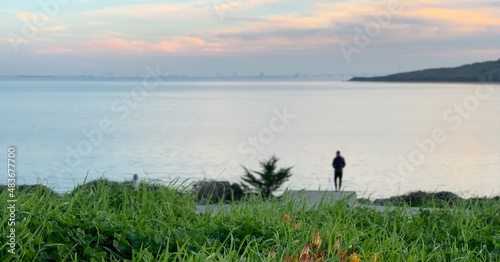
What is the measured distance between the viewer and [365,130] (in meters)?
86.5

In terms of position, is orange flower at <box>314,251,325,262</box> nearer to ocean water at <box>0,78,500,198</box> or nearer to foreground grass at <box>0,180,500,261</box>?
foreground grass at <box>0,180,500,261</box>

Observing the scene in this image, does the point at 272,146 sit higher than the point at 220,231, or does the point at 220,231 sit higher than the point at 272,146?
the point at 272,146

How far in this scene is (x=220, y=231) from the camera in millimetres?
6703

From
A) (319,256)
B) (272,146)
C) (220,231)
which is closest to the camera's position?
(319,256)

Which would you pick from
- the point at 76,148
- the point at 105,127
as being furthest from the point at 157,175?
the point at 105,127

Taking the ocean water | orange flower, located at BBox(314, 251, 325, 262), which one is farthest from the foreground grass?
the ocean water

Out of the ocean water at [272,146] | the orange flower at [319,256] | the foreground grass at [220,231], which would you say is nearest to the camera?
the orange flower at [319,256]

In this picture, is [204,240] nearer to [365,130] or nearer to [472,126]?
[365,130]

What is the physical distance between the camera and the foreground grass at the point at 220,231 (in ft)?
19.2

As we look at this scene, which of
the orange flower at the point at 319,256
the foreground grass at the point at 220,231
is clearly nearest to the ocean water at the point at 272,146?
the foreground grass at the point at 220,231

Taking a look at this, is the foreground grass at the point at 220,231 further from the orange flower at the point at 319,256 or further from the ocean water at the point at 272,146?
the ocean water at the point at 272,146

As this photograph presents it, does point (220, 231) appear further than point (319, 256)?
Yes

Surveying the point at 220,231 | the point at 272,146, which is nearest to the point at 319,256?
the point at 220,231

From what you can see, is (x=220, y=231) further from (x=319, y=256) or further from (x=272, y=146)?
(x=272, y=146)
